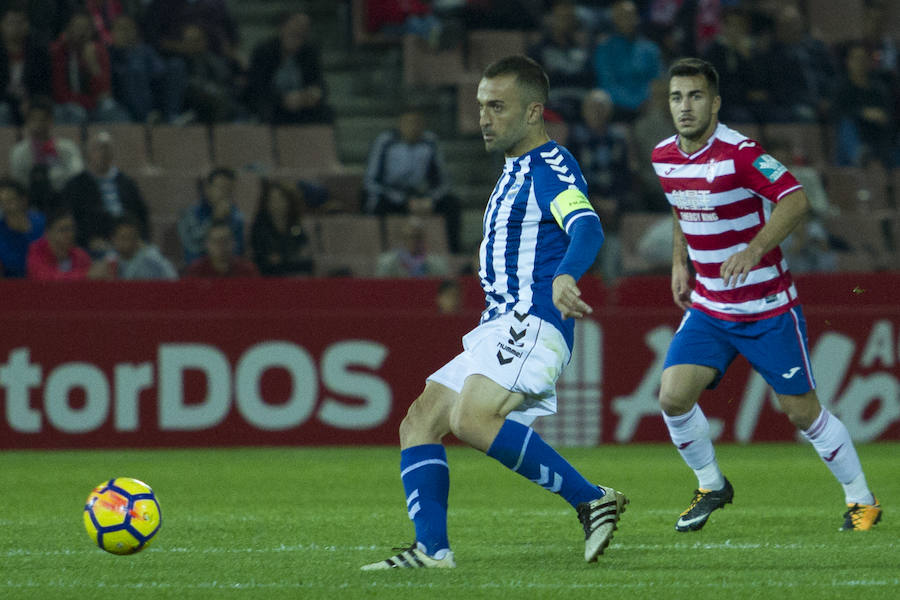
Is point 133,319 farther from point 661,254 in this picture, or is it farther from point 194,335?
point 661,254

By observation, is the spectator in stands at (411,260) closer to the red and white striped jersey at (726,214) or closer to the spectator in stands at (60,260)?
the spectator in stands at (60,260)

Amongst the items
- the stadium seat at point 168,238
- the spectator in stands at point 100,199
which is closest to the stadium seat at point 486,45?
the stadium seat at point 168,238

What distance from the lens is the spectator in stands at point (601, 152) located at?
45.4 ft

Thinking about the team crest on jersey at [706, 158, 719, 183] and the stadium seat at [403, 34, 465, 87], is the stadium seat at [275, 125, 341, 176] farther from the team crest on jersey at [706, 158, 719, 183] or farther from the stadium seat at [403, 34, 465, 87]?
the team crest on jersey at [706, 158, 719, 183]

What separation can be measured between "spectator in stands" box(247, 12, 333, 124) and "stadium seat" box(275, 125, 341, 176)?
0.14m

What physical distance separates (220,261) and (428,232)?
214 centimetres

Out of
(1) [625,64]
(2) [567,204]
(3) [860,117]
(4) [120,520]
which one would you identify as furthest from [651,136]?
(4) [120,520]

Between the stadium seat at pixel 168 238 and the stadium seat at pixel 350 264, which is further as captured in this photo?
the stadium seat at pixel 350 264

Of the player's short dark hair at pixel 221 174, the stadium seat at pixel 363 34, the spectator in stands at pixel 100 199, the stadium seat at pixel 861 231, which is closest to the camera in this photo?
the spectator in stands at pixel 100 199

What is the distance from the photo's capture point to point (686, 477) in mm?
9344

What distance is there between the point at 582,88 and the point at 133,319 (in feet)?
18.7

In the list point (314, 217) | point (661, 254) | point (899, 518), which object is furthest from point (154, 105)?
point (899, 518)

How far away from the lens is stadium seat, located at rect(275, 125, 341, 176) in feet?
47.4

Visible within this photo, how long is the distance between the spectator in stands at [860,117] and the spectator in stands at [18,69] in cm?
780
